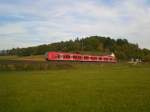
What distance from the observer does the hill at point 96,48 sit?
127 metres

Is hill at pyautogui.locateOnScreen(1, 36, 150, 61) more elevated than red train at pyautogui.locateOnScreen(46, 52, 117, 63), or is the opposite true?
hill at pyautogui.locateOnScreen(1, 36, 150, 61)

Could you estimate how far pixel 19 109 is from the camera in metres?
10.8

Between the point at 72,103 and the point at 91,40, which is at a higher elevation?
the point at 91,40

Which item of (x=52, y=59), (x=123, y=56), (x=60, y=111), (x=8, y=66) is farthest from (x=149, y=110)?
(x=123, y=56)

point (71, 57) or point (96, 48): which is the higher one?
point (96, 48)

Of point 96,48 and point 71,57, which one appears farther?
point 96,48

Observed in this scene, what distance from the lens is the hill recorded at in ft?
418

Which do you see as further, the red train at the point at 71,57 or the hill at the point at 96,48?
the hill at the point at 96,48

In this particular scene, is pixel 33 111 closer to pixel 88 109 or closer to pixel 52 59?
pixel 88 109

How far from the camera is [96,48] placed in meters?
150

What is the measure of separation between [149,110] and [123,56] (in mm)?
112730

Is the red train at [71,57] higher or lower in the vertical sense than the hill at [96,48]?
lower

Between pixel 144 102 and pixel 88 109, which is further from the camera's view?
pixel 144 102

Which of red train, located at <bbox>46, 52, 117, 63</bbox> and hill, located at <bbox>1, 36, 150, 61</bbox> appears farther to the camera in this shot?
hill, located at <bbox>1, 36, 150, 61</bbox>
